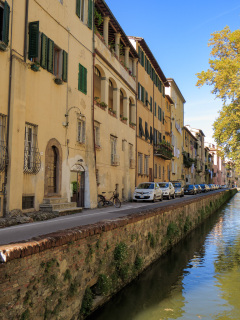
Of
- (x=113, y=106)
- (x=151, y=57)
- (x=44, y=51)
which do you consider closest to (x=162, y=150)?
(x=151, y=57)

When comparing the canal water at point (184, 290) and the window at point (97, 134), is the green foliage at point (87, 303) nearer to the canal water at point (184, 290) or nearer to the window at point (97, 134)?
the canal water at point (184, 290)

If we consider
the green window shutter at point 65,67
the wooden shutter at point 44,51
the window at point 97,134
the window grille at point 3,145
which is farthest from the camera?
the window at point 97,134

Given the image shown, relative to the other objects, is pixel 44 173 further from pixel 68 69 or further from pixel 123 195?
pixel 123 195

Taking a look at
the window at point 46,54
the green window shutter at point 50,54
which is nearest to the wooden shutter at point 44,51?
the window at point 46,54

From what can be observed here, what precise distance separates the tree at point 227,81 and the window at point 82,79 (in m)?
11.5

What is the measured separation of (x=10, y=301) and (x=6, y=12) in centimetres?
954

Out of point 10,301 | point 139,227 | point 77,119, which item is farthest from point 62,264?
point 77,119

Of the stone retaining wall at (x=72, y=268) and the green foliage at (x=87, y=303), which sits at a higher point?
the stone retaining wall at (x=72, y=268)

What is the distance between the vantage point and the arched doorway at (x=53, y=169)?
46.3ft

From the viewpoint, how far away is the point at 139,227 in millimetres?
10016

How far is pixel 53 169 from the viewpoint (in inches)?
587

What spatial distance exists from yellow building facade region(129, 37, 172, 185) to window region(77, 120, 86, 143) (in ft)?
36.4

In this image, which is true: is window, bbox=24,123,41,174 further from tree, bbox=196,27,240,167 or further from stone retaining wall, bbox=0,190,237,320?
tree, bbox=196,27,240,167

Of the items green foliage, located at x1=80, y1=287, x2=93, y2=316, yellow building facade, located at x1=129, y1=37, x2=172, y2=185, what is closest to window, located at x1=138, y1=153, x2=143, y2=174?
yellow building facade, located at x1=129, y1=37, x2=172, y2=185
